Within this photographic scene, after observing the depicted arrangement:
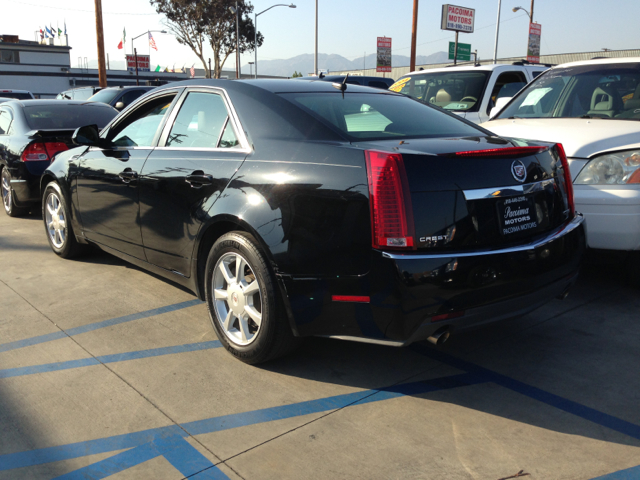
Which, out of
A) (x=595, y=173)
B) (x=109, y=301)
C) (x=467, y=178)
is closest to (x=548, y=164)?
(x=467, y=178)

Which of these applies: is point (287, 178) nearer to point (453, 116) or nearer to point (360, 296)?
point (360, 296)

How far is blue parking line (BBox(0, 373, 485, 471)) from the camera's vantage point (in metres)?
2.53

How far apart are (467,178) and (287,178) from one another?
2.95 feet

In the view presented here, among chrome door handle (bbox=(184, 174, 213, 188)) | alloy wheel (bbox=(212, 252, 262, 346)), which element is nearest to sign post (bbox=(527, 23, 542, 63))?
chrome door handle (bbox=(184, 174, 213, 188))

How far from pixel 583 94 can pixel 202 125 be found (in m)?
3.96

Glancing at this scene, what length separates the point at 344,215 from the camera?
Answer: 2.79 metres

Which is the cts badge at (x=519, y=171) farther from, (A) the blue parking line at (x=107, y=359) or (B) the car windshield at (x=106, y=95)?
(B) the car windshield at (x=106, y=95)

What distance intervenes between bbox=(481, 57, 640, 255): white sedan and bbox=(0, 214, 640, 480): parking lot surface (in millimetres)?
417

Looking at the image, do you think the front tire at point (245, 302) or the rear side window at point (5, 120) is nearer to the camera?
the front tire at point (245, 302)

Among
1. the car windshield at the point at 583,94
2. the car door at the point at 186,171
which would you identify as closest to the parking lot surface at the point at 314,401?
the car door at the point at 186,171

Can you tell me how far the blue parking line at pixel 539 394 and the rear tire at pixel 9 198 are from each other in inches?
248

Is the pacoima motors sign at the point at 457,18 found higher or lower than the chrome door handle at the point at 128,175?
higher

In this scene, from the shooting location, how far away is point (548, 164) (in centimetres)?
328

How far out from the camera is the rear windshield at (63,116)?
7914 millimetres
